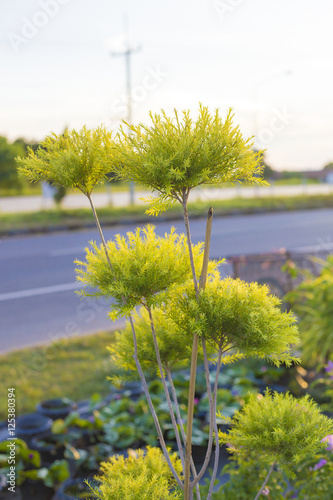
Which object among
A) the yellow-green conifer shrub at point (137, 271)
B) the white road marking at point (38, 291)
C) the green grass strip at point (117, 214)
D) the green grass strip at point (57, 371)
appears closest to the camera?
the yellow-green conifer shrub at point (137, 271)

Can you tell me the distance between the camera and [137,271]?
1413 millimetres

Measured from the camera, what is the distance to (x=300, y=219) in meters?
15.1

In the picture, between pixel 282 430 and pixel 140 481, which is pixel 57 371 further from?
pixel 282 430

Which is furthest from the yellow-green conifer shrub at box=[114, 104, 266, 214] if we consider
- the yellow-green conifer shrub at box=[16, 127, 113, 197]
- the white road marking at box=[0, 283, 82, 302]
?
the white road marking at box=[0, 283, 82, 302]

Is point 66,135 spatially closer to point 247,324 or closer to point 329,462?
point 247,324

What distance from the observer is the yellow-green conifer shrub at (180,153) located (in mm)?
1261

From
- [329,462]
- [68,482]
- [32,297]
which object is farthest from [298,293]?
[32,297]

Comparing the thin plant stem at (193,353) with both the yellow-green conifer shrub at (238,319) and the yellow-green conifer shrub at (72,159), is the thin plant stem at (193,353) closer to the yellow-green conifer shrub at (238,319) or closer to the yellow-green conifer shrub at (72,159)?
the yellow-green conifer shrub at (238,319)

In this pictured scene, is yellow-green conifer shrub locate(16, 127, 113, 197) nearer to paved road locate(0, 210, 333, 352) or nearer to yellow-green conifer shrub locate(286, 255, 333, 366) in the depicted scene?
paved road locate(0, 210, 333, 352)

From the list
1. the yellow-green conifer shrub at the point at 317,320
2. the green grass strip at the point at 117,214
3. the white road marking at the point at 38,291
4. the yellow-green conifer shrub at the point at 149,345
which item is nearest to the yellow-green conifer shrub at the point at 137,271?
the yellow-green conifer shrub at the point at 149,345

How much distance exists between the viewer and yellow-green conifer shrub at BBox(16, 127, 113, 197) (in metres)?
1.37

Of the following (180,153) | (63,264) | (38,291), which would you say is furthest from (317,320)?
(63,264)

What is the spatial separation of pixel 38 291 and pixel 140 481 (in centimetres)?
574

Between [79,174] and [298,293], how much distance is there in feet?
9.98
